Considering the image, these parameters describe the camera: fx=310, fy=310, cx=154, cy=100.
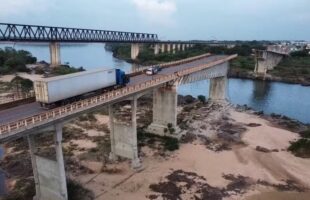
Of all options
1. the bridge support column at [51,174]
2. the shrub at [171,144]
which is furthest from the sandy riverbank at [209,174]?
the bridge support column at [51,174]

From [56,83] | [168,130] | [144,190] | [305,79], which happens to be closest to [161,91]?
[168,130]

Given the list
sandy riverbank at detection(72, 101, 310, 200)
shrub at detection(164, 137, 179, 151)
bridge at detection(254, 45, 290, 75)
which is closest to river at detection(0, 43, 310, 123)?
bridge at detection(254, 45, 290, 75)

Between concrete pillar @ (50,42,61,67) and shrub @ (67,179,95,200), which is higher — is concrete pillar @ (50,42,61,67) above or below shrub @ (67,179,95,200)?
above

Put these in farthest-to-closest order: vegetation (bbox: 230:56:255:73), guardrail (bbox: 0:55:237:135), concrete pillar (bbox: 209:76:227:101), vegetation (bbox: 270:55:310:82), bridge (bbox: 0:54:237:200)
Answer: vegetation (bbox: 230:56:255:73)
vegetation (bbox: 270:55:310:82)
concrete pillar (bbox: 209:76:227:101)
bridge (bbox: 0:54:237:200)
guardrail (bbox: 0:55:237:135)

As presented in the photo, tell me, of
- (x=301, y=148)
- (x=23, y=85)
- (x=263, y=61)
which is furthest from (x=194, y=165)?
(x=263, y=61)

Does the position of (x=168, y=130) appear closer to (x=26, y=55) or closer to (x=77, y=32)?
(x=77, y=32)

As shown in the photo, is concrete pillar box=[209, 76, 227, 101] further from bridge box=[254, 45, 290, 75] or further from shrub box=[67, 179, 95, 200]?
bridge box=[254, 45, 290, 75]

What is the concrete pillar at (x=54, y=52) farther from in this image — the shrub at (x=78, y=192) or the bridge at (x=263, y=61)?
the shrub at (x=78, y=192)

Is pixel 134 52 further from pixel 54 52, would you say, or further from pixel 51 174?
pixel 51 174

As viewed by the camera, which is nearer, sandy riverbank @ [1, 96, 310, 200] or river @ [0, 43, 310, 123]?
sandy riverbank @ [1, 96, 310, 200]
